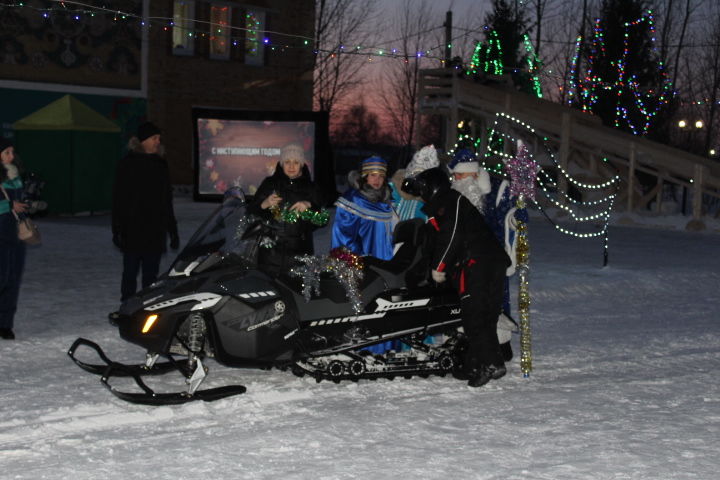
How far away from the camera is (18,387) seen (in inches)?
261

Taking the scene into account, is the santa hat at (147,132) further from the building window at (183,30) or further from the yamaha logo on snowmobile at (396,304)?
the building window at (183,30)

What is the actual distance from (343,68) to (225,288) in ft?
148

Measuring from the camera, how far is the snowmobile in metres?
6.29

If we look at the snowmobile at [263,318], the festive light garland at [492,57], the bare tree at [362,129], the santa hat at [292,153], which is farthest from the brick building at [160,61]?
the bare tree at [362,129]

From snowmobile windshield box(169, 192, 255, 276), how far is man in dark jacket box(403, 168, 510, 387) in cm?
138

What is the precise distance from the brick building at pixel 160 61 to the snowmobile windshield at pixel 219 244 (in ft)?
59.9

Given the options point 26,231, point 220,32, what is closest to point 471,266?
point 26,231

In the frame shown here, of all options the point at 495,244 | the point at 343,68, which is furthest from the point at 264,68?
the point at 495,244

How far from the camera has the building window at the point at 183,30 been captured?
31.3 meters

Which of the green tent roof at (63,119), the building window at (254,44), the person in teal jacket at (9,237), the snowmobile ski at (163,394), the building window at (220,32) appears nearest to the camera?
the snowmobile ski at (163,394)

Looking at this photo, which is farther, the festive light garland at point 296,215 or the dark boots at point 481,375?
the festive light garland at point 296,215

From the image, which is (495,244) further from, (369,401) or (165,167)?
(165,167)

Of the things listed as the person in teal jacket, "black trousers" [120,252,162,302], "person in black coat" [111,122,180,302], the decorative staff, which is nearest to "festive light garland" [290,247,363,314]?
the decorative staff

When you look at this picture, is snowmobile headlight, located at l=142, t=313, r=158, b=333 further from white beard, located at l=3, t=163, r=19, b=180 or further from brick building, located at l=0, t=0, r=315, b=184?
brick building, located at l=0, t=0, r=315, b=184
